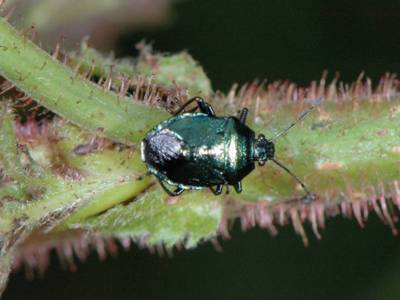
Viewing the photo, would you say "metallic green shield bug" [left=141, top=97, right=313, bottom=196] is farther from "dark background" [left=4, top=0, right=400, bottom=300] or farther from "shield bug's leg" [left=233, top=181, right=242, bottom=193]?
"dark background" [left=4, top=0, right=400, bottom=300]

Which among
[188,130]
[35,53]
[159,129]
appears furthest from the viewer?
[188,130]

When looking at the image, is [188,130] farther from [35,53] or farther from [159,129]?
[35,53]

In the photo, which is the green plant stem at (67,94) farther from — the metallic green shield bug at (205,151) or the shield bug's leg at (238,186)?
the shield bug's leg at (238,186)

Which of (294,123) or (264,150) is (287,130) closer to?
(294,123)

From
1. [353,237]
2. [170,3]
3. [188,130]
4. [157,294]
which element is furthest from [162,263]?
[188,130]

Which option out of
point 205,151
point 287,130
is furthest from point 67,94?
point 287,130
